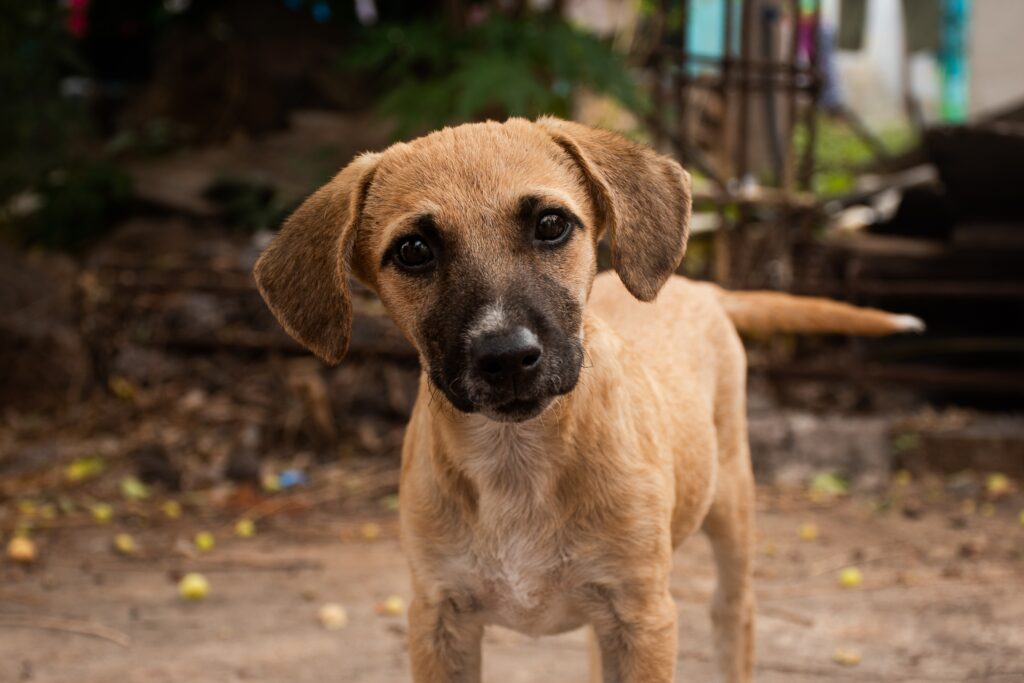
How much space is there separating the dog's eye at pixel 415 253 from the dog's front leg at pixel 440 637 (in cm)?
87

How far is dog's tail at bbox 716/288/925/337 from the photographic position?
4.12m

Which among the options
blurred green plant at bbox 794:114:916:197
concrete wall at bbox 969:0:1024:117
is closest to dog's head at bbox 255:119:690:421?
concrete wall at bbox 969:0:1024:117

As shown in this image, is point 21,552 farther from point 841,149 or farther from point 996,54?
point 841,149

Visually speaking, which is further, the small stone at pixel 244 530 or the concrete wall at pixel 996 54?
the concrete wall at pixel 996 54

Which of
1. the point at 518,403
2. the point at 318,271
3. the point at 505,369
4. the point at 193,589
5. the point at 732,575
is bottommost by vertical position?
the point at 193,589

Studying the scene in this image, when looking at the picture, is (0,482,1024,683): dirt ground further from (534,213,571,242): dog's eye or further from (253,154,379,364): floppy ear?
(534,213,571,242): dog's eye

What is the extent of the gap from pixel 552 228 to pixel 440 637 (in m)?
1.10

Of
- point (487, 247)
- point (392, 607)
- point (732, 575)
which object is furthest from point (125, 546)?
point (487, 247)

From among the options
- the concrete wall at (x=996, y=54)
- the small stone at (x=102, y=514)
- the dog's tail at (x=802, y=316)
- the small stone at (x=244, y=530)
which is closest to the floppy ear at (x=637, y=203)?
the dog's tail at (x=802, y=316)

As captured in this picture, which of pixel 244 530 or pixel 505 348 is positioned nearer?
pixel 505 348

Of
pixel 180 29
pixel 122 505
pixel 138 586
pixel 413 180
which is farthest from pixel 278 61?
pixel 413 180

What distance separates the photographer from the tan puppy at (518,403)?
8.73ft

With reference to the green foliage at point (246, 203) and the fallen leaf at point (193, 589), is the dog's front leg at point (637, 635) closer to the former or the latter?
the fallen leaf at point (193, 589)

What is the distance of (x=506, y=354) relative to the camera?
2.42m
